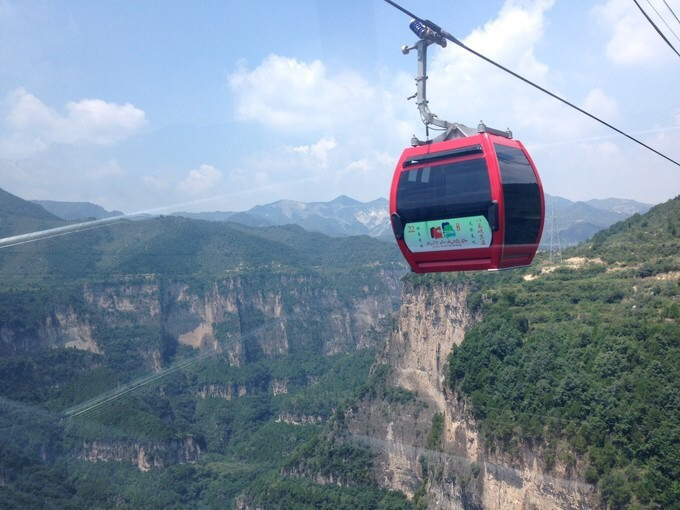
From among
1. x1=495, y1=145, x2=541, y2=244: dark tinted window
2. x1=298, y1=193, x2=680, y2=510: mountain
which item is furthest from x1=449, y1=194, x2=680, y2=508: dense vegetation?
x1=495, y1=145, x2=541, y2=244: dark tinted window

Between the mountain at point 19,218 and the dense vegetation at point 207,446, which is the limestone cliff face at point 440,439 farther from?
the mountain at point 19,218

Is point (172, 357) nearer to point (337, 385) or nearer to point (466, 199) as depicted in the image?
point (337, 385)

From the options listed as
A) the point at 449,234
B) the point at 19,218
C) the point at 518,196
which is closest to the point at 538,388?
the point at 449,234

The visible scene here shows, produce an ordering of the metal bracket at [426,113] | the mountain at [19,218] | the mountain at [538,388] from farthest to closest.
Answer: the mountain at [19,218] → the mountain at [538,388] → the metal bracket at [426,113]

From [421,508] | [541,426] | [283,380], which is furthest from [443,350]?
[283,380]

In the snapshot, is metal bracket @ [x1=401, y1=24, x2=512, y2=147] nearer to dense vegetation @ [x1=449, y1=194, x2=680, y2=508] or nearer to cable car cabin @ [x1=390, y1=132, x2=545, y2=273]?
cable car cabin @ [x1=390, y1=132, x2=545, y2=273]

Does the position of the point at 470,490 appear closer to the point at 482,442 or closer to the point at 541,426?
the point at 482,442

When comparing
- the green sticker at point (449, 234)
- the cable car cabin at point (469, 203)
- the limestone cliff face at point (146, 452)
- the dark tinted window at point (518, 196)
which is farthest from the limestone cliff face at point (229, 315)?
the dark tinted window at point (518, 196)

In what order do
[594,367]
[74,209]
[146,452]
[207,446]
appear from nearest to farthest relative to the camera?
1. [594,367]
2. [146,452]
3. [207,446]
4. [74,209]
